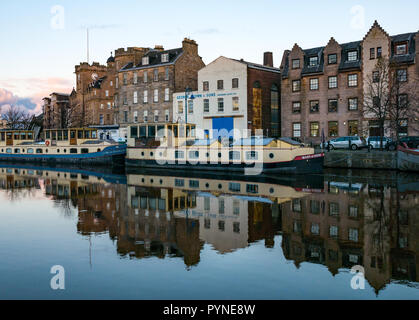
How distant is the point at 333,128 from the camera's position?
50062 mm

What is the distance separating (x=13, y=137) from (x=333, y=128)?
4430cm

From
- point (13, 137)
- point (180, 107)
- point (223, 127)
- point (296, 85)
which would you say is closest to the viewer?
point (296, 85)

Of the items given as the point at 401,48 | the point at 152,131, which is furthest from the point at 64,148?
the point at 401,48

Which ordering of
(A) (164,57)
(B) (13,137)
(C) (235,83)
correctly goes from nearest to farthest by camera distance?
(C) (235,83) → (B) (13,137) → (A) (164,57)

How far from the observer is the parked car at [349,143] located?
42250 millimetres

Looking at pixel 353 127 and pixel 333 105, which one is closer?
pixel 353 127

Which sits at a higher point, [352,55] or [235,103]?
[352,55]

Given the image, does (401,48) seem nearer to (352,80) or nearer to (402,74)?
(402,74)

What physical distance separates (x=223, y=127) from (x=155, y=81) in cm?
1475

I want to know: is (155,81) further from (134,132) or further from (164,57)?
(134,132)

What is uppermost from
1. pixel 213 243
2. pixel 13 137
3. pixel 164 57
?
pixel 164 57

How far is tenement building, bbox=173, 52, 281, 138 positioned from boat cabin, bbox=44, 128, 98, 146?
40.4ft
